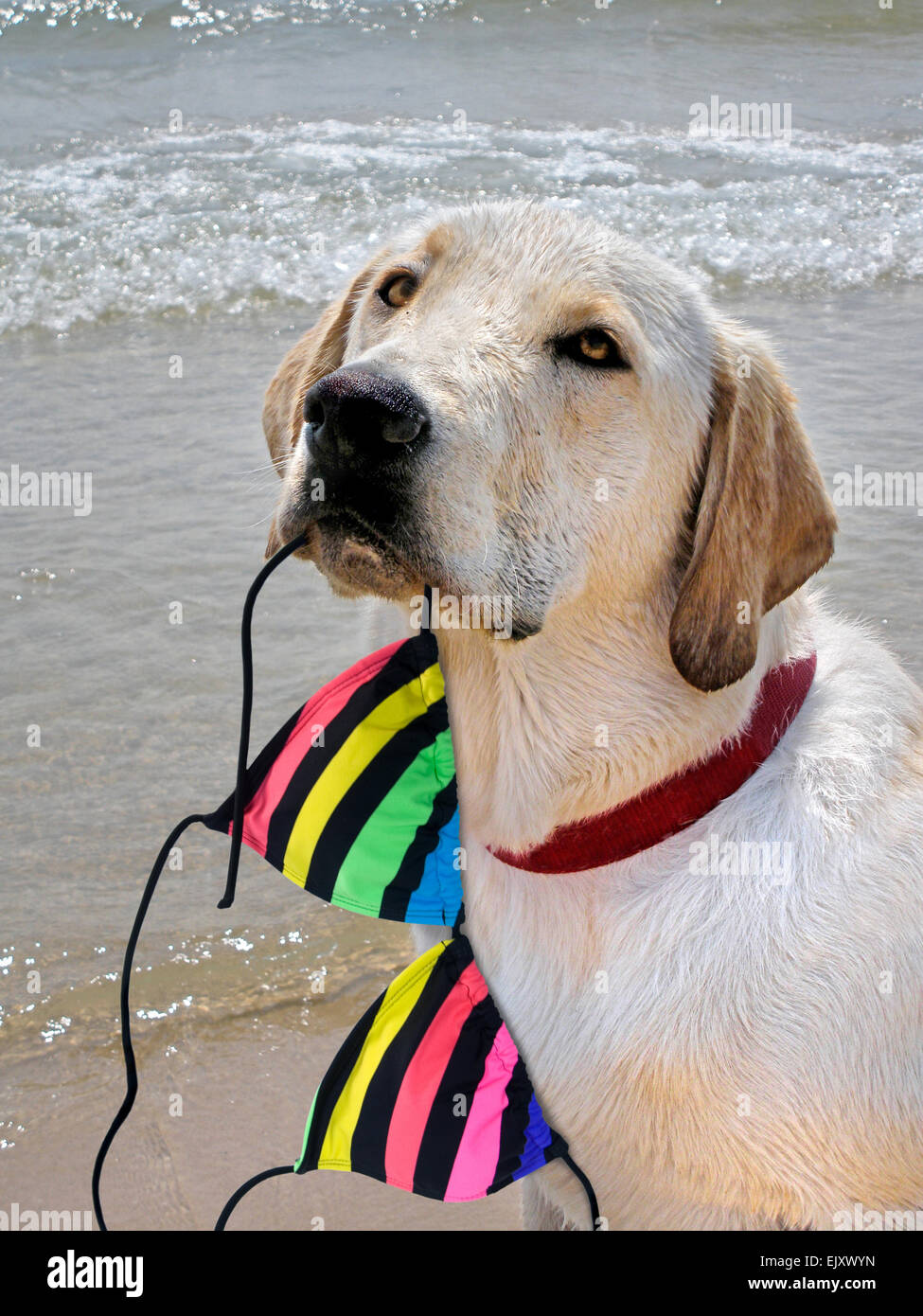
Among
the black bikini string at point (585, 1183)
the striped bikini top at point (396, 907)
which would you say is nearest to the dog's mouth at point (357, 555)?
the striped bikini top at point (396, 907)

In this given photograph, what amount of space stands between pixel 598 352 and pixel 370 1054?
1.38 m

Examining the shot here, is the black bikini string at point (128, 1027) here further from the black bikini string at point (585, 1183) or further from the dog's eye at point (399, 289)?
the dog's eye at point (399, 289)

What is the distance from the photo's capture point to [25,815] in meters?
3.56

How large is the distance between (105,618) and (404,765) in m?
2.27

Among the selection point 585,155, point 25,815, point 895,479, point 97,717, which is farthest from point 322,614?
point 585,155

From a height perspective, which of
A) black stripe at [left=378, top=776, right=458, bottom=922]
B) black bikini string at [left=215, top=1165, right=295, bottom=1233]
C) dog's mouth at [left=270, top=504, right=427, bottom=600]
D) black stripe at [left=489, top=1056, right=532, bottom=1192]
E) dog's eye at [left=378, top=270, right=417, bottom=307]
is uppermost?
dog's eye at [left=378, top=270, right=417, bottom=307]

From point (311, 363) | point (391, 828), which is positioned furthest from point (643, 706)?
point (311, 363)

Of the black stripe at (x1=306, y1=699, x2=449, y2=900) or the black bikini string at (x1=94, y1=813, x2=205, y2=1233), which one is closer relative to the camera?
the black bikini string at (x1=94, y1=813, x2=205, y2=1233)

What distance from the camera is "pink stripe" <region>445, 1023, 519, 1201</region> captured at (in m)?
2.21

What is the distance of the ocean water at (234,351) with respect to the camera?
2.93 m

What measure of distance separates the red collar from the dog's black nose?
2.46ft

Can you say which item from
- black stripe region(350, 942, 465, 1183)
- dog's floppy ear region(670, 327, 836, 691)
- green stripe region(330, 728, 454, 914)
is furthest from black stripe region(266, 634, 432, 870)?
dog's floppy ear region(670, 327, 836, 691)

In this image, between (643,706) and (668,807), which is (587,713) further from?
(668,807)

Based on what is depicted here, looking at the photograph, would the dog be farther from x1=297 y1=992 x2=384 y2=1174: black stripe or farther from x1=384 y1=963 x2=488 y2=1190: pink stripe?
x1=297 y1=992 x2=384 y2=1174: black stripe
